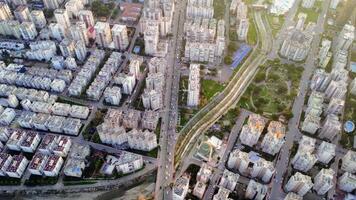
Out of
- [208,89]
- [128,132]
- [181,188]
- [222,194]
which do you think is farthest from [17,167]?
[208,89]

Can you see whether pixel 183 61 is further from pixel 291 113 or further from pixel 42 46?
pixel 42 46

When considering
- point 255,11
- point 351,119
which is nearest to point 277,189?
point 351,119

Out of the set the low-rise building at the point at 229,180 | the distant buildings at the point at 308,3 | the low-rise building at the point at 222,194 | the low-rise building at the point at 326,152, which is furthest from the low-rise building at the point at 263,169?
the distant buildings at the point at 308,3

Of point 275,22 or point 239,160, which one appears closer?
point 239,160

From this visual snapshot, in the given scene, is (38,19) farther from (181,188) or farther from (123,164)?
(181,188)

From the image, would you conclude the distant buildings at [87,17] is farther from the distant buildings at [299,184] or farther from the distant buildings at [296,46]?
the distant buildings at [299,184]
